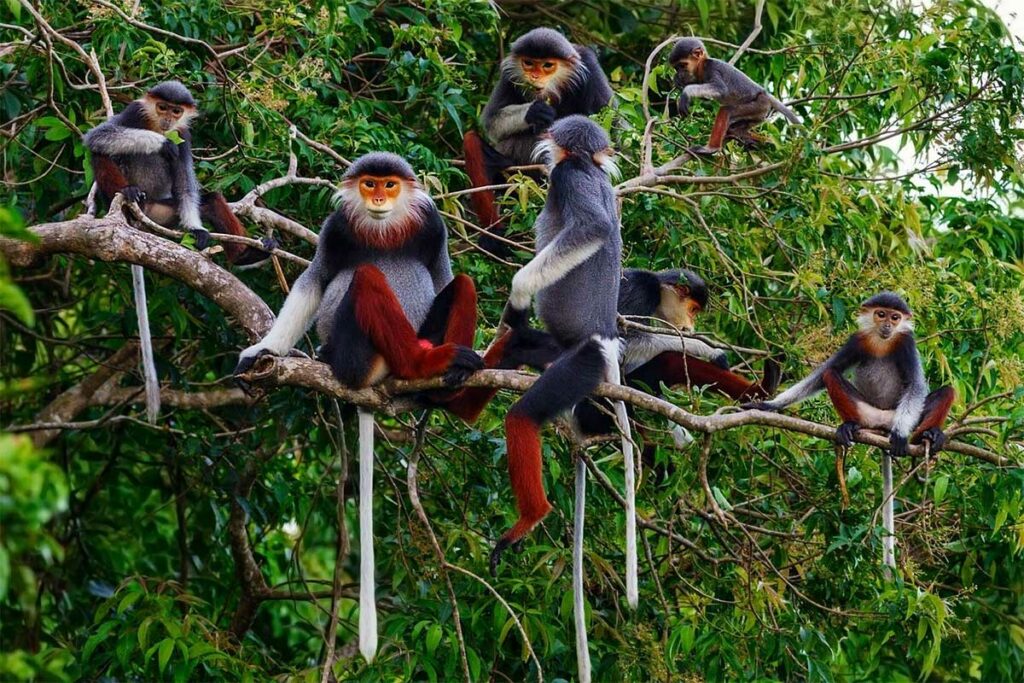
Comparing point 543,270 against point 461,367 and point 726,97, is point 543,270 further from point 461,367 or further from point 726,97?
point 726,97

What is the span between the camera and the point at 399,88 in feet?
18.4

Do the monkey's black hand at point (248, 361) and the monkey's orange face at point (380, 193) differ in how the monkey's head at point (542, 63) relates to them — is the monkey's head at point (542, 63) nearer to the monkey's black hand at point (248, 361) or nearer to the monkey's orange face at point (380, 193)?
the monkey's orange face at point (380, 193)

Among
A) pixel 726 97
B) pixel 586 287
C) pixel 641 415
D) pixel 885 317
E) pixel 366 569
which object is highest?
pixel 726 97

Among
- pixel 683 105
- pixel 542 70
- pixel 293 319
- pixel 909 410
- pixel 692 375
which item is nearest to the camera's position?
pixel 293 319

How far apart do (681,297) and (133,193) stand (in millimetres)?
2317

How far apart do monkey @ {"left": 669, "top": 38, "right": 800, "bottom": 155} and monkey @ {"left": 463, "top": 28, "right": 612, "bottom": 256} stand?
0.51 meters

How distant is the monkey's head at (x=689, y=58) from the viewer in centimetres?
672

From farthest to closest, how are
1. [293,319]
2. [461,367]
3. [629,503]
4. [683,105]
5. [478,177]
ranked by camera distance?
1. [683,105]
2. [478,177]
3. [293,319]
4. [629,503]
5. [461,367]

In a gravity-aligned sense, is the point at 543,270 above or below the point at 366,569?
above

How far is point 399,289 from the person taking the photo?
4.47m

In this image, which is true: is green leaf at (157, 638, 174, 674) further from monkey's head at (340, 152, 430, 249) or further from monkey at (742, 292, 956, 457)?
monkey at (742, 292, 956, 457)

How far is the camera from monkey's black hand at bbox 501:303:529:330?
4586 millimetres

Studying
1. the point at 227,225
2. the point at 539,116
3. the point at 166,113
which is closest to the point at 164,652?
the point at 227,225

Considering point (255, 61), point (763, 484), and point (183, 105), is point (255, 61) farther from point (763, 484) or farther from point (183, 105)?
point (763, 484)
